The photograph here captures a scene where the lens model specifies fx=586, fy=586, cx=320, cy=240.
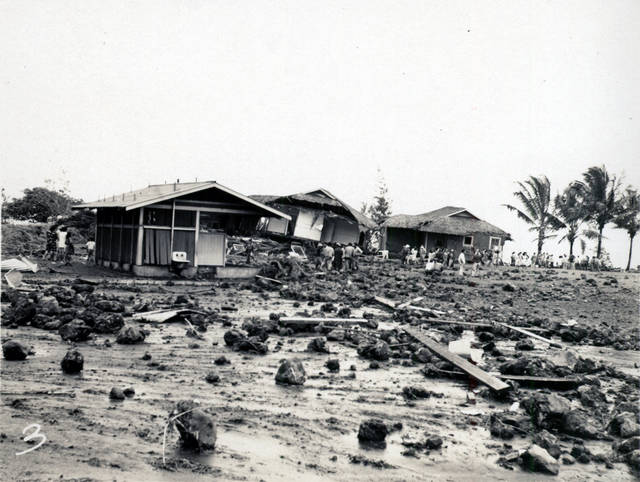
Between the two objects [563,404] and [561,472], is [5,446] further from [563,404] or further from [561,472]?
[563,404]

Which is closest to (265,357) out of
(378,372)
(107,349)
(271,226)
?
(378,372)

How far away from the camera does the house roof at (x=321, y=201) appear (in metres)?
35.4

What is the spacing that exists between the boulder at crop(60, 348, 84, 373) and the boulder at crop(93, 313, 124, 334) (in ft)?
9.05

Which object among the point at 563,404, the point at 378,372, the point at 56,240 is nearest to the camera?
the point at 563,404

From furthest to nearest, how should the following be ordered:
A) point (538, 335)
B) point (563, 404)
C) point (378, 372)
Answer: point (538, 335), point (378, 372), point (563, 404)

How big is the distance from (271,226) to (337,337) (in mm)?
26164

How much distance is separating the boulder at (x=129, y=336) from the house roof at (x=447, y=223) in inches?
1260

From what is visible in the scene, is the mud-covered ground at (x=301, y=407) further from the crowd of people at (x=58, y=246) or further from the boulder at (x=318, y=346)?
the crowd of people at (x=58, y=246)

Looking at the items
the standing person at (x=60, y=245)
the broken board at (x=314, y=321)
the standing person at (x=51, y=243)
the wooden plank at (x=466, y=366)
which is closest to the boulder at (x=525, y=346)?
the wooden plank at (x=466, y=366)

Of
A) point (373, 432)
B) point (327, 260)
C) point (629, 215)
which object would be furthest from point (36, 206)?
point (373, 432)

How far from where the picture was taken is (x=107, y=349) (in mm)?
9297

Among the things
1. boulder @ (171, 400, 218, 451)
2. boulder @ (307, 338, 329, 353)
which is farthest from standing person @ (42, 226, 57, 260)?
boulder @ (171, 400, 218, 451)

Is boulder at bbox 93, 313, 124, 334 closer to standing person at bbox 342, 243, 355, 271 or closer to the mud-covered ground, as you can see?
the mud-covered ground

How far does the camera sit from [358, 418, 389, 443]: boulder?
601cm
